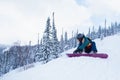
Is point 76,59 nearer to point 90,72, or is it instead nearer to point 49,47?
point 90,72

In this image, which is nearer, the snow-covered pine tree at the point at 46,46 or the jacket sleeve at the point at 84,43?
the jacket sleeve at the point at 84,43

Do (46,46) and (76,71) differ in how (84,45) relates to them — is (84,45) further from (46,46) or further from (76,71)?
(46,46)

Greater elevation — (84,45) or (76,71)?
(84,45)

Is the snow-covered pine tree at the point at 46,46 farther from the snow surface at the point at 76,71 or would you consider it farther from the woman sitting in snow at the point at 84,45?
the snow surface at the point at 76,71

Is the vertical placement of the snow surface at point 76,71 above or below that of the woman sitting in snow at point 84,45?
below

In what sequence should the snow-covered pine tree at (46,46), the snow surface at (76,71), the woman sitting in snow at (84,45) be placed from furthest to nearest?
the snow-covered pine tree at (46,46) → the woman sitting in snow at (84,45) → the snow surface at (76,71)

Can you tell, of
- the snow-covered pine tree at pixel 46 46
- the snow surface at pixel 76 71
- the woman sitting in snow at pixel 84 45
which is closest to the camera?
the snow surface at pixel 76 71

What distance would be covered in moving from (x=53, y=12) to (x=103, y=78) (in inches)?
2663

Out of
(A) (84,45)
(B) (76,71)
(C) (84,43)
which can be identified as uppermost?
(C) (84,43)

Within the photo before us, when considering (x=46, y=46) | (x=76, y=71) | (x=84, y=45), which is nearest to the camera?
(x=76, y=71)

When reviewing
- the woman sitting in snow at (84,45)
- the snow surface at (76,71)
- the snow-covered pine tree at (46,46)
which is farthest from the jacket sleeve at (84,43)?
the snow-covered pine tree at (46,46)

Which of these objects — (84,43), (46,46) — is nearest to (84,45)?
(84,43)

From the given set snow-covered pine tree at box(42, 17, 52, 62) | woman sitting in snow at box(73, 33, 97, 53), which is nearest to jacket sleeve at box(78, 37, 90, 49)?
woman sitting in snow at box(73, 33, 97, 53)

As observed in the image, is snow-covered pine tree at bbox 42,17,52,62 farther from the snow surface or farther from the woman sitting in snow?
the snow surface
